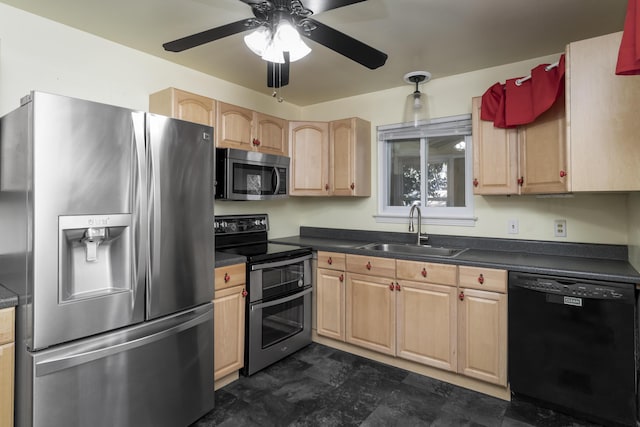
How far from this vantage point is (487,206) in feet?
9.11

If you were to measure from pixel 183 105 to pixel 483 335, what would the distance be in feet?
8.39

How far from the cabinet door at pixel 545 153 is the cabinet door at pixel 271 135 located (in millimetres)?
1914

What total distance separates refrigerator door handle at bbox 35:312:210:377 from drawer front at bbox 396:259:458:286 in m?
1.51

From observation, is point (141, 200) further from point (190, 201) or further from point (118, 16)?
point (118, 16)

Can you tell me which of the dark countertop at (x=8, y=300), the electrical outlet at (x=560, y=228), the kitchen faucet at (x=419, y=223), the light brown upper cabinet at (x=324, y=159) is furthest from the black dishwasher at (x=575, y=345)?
the dark countertop at (x=8, y=300)

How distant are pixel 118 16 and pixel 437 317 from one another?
9.11 feet

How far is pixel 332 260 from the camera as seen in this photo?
291 cm

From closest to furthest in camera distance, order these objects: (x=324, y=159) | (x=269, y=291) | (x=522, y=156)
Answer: (x=522, y=156), (x=269, y=291), (x=324, y=159)

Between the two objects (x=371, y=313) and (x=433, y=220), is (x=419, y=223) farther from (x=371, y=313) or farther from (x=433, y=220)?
(x=371, y=313)

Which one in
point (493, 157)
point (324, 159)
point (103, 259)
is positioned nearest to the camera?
point (103, 259)

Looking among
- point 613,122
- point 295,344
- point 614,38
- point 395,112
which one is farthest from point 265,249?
point 614,38

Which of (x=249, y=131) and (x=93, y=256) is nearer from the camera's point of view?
(x=93, y=256)

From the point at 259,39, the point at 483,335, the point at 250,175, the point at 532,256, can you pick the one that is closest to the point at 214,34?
the point at 259,39

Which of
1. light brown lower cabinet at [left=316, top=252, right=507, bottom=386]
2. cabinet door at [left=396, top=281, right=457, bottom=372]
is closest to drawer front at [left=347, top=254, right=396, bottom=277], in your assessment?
light brown lower cabinet at [left=316, top=252, right=507, bottom=386]
